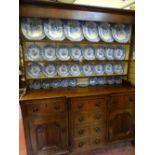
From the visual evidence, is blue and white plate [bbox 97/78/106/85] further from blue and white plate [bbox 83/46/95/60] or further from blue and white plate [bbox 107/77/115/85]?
blue and white plate [bbox 83/46/95/60]

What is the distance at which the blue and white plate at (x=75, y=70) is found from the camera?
91.1 inches

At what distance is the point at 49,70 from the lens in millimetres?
2211

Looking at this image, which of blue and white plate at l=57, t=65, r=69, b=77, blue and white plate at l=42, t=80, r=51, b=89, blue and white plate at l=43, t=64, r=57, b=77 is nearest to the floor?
blue and white plate at l=42, t=80, r=51, b=89

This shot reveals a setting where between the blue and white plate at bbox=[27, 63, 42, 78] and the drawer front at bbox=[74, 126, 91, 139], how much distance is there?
2.96ft

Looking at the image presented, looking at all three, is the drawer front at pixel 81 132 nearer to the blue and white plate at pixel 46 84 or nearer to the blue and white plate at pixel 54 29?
the blue and white plate at pixel 46 84

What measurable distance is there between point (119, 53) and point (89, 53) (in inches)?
20.1

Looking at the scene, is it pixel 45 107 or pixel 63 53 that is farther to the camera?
pixel 63 53

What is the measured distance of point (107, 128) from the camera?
2.16m

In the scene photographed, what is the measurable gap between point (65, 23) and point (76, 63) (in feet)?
1.94

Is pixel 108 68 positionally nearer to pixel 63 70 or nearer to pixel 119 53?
pixel 119 53

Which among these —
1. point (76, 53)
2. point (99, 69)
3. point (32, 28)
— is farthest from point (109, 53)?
point (32, 28)

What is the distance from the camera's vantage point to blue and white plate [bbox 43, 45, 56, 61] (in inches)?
84.3
